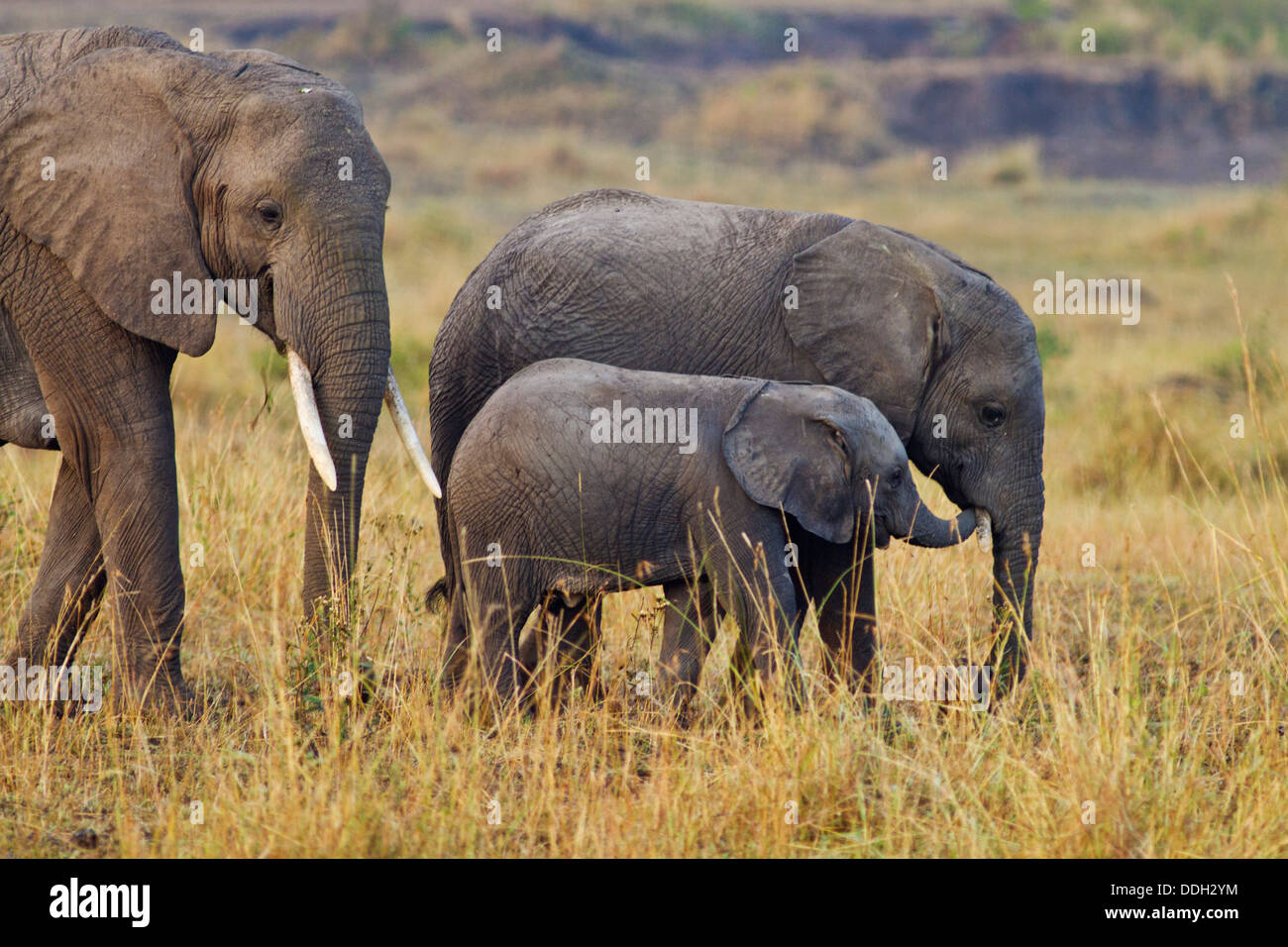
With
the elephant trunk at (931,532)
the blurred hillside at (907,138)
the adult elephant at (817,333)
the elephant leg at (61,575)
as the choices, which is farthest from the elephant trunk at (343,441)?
the blurred hillside at (907,138)

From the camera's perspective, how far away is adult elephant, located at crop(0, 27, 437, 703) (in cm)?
566

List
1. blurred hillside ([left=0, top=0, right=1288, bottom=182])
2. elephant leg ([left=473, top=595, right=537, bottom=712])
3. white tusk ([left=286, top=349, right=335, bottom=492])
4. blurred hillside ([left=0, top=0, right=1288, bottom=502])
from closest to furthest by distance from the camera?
1. white tusk ([left=286, top=349, right=335, bottom=492])
2. elephant leg ([left=473, top=595, right=537, bottom=712])
3. blurred hillside ([left=0, top=0, right=1288, bottom=502])
4. blurred hillside ([left=0, top=0, right=1288, bottom=182])

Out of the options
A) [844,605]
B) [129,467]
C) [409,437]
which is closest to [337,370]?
[409,437]

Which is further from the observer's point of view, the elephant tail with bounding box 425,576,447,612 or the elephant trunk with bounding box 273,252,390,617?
the elephant tail with bounding box 425,576,447,612

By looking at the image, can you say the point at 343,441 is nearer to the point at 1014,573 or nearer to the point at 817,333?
the point at 817,333

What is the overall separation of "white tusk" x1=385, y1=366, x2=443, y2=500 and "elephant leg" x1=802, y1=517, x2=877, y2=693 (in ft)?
4.97

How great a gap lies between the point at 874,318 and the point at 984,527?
0.94m

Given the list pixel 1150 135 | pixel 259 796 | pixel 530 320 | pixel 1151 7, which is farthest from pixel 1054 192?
pixel 259 796

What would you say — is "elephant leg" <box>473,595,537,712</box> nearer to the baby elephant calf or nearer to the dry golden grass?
the baby elephant calf

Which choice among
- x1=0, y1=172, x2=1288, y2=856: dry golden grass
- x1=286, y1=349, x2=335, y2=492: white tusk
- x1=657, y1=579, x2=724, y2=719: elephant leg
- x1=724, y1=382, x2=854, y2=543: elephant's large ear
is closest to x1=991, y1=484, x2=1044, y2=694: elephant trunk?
x1=0, y1=172, x2=1288, y2=856: dry golden grass

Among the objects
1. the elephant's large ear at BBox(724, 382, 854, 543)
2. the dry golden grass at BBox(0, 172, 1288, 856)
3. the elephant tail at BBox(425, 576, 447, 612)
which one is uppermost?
the elephant's large ear at BBox(724, 382, 854, 543)

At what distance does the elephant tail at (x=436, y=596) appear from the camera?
22.4ft

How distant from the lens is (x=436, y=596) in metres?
6.97

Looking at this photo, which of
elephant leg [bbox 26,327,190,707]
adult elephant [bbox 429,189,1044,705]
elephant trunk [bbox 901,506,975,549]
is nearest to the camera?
elephant leg [bbox 26,327,190,707]
